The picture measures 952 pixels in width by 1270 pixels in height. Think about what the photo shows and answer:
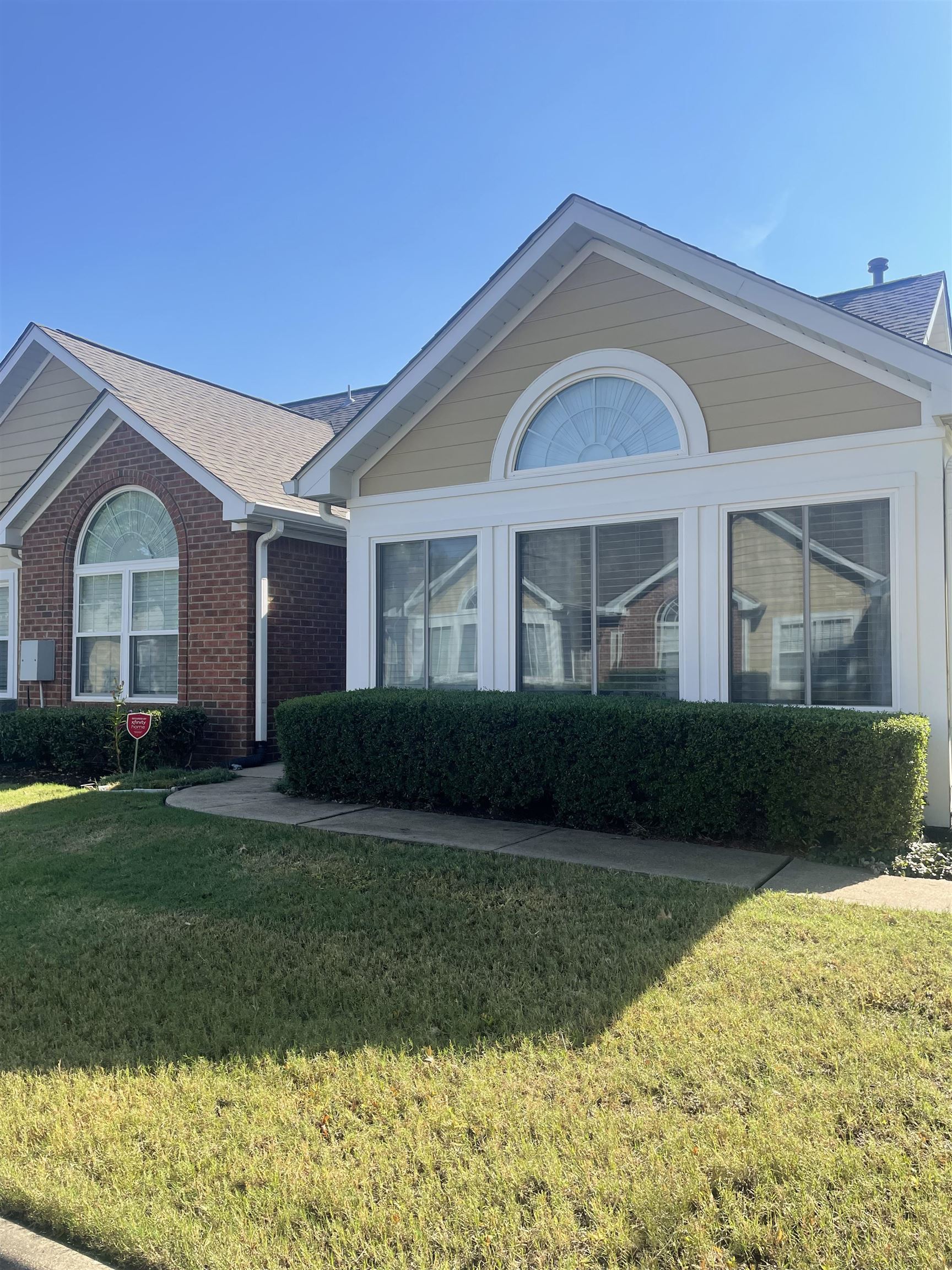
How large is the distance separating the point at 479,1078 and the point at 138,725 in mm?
8055

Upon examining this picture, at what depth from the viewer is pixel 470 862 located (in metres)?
6.49

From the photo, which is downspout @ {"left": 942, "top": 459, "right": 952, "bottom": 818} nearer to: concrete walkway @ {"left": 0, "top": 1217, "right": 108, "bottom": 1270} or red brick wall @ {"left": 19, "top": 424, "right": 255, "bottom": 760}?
concrete walkway @ {"left": 0, "top": 1217, "right": 108, "bottom": 1270}

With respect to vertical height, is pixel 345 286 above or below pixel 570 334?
above

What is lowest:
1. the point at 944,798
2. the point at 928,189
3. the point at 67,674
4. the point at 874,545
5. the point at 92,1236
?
the point at 92,1236

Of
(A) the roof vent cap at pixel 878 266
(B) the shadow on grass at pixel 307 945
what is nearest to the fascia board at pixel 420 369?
(B) the shadow on grass at pixel 307 945

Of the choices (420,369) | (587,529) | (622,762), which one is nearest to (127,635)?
(420,369)

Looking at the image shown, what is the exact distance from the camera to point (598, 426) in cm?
910

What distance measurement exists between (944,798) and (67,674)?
1104 centimetres

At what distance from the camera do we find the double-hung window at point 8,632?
13938 mm

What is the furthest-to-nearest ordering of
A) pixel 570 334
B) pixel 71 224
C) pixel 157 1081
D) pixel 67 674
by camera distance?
pixel 71 224, pixel 67 674, pixel 570 334, pixel 157 1081

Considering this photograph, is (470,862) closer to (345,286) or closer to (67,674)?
(67,674)

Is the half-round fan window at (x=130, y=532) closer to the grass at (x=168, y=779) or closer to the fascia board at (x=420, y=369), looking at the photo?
the fascia board at (x=420, y=369)

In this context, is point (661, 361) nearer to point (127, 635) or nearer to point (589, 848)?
point (589, 848)

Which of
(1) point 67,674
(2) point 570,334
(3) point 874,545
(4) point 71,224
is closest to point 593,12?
(2) point 570,334
